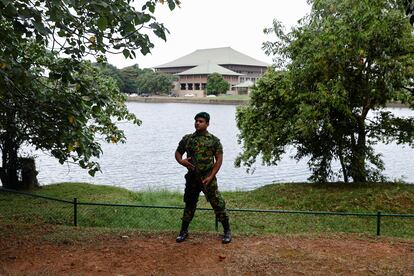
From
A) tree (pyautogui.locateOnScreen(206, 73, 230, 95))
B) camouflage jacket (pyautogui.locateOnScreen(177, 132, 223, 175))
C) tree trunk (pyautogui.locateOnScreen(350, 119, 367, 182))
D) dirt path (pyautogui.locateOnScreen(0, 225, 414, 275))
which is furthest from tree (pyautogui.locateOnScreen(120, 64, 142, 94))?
camouflage jacket (pyautogui.locateOnScreen(177, 132, 223, 175))

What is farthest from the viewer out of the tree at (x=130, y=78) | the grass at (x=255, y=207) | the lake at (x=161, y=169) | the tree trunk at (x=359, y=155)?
the tree at (x=130, y=78)

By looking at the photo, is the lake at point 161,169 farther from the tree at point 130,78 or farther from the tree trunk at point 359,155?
the tree at point 130,78

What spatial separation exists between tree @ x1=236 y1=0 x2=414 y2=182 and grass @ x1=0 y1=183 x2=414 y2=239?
4.57 ft

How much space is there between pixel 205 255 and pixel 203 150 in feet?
4.65

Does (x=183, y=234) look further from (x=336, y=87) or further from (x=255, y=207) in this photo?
(x=336, y=87)

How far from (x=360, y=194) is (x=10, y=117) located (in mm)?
9765

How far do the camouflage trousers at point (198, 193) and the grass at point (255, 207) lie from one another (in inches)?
122

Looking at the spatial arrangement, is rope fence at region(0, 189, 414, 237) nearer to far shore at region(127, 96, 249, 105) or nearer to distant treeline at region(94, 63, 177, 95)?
far shore at region(127, 96, 249, 105)

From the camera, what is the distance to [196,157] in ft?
21.6

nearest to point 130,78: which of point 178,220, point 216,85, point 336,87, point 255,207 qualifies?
point 216,85

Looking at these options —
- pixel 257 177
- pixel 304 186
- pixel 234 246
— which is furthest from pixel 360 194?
pixel 257 177

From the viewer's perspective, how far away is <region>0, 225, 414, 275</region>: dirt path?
239 inches

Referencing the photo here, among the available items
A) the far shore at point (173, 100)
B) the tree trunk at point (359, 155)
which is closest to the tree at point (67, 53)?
the tree trunk at point (359, 155)

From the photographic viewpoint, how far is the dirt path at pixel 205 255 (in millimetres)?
6059
